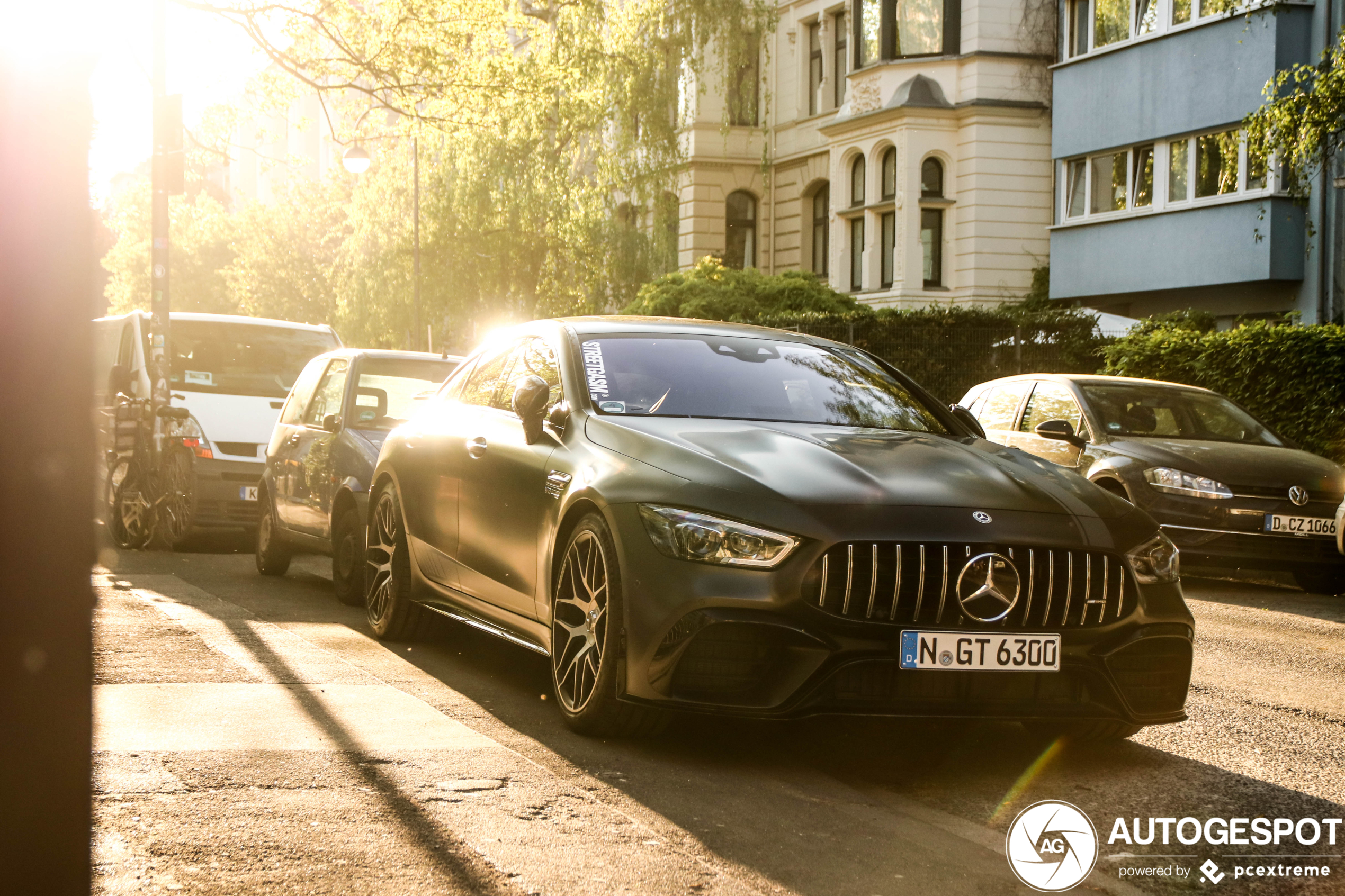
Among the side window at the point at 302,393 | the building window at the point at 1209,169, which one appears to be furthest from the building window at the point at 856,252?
the side window at the point at 302,393

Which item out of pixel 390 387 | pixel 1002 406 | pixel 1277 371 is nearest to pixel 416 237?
pixel 1277 371

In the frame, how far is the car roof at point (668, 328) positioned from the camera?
23.2 feet

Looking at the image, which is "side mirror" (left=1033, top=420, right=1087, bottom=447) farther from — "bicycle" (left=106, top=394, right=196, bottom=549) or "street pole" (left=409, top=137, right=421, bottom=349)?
"street pole" (left=409, top=137, right=421, bottom=349)

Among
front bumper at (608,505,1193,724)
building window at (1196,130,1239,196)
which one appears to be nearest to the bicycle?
front bumper at (608,505,1193,724)

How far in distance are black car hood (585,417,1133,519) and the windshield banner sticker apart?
0.88 ft

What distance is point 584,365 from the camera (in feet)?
22.0

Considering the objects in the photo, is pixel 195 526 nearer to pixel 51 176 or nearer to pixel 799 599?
pixel 799 599

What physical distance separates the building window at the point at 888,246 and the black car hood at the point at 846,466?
97.1ft

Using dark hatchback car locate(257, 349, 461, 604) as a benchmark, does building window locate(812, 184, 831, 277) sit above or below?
above

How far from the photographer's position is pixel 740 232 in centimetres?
4200

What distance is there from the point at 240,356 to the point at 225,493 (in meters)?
2.48

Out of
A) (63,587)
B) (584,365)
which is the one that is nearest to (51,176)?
(63,587)

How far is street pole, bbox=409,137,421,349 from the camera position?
120ft

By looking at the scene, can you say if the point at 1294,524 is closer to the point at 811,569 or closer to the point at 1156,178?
the point at 811,569
